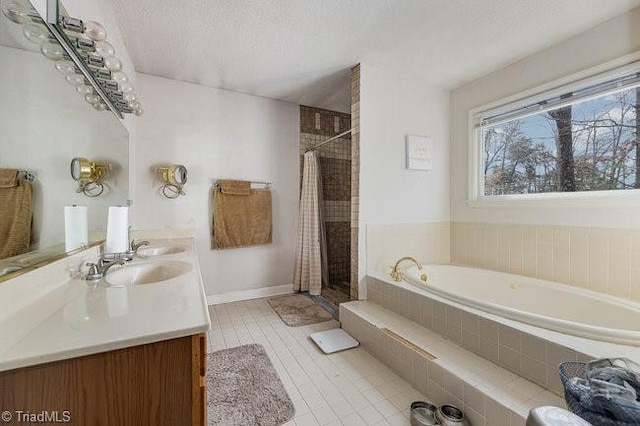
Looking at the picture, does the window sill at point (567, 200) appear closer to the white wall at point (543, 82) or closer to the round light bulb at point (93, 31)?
the white wall at point (543, 82)

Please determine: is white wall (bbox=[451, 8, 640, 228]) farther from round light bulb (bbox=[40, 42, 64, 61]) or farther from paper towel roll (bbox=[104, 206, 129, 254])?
round light bulb (bbox=[40, 42, 64, 61])

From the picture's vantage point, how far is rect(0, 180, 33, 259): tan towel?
0.74m

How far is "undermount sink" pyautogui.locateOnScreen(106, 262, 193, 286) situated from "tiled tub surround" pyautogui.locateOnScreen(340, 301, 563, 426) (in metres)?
1.41

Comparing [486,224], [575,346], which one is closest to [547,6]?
[486,224]

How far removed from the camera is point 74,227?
3.67 ft

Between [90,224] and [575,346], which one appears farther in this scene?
[90,224]

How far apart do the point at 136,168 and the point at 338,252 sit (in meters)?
2.59

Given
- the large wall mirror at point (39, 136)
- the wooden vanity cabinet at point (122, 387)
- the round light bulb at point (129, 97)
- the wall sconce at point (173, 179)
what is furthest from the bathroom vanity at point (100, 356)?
the wall sconce at point (173, 179)

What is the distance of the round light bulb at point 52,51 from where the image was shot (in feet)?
3.06

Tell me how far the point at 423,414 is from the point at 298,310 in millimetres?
1622

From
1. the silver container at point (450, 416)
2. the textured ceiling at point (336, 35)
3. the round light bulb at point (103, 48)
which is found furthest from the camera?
the textured ceiling at point (336, 35)

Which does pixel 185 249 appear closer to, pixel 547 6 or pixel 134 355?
pixel 134 355

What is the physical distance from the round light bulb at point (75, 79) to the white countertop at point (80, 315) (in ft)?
2.50

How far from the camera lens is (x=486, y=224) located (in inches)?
104
